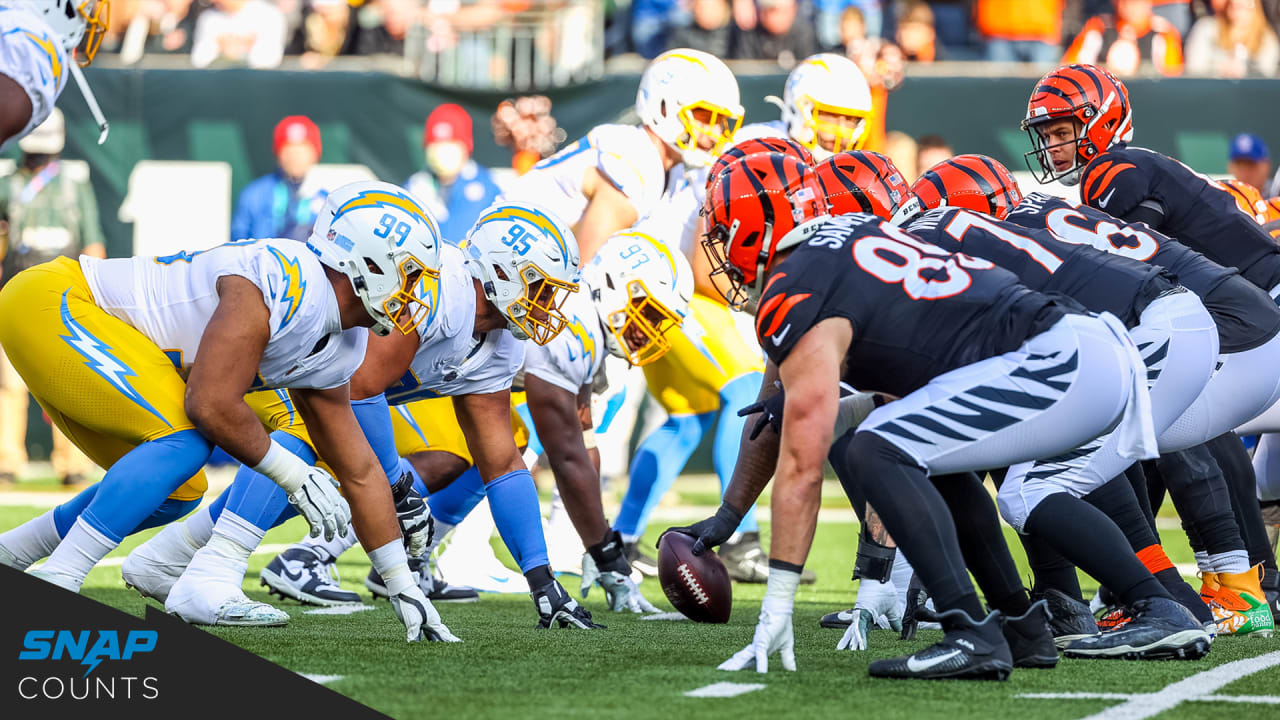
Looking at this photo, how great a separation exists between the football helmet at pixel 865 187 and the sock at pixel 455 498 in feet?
7.19

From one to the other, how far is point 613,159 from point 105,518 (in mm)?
3642

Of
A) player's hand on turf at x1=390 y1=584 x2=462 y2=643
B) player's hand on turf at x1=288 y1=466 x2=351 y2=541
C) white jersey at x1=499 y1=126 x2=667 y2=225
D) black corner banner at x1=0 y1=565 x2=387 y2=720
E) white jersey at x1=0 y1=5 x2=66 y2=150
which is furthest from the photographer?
white jersey at x1=499 y1=126 x2=667 y2=225

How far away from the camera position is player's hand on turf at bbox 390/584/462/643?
4.72 m

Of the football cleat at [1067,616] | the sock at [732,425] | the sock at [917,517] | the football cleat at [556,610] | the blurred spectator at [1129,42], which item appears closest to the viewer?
the sock at [917,517]

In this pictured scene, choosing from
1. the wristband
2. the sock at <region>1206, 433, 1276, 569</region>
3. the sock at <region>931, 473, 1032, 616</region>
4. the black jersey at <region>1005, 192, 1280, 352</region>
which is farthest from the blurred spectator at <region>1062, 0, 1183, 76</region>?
the wristband

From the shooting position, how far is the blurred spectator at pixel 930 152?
11.0 metres

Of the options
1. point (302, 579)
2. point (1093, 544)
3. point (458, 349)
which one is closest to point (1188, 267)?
point (1093, 544)

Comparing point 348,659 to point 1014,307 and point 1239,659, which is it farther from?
point 1239,659

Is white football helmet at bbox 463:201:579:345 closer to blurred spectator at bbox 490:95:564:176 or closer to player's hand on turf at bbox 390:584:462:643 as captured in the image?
player's hand on turf at bbox 390:584:462:643

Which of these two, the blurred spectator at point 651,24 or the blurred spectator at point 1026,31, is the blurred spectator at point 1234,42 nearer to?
the blurred spectator at point 1026,31

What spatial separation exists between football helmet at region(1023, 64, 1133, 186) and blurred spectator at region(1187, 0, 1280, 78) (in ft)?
23.3

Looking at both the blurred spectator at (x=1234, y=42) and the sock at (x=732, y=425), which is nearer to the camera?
the sock at (x=732, y=425)

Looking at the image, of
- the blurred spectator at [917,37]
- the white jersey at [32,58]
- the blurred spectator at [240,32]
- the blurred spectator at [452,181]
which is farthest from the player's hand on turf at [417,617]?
the blurred spectator at [917,37]

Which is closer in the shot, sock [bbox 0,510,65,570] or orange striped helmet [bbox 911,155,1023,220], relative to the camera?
sock [bbox 0,510,65,570]
